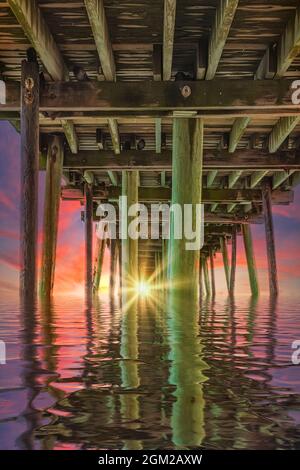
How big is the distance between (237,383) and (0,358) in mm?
1034

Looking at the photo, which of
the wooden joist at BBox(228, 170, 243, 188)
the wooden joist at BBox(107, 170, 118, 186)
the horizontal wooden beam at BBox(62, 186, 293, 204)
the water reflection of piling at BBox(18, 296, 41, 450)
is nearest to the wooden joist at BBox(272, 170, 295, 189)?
the horizontal wooden beam at BBox(62, 186, 293, 204)

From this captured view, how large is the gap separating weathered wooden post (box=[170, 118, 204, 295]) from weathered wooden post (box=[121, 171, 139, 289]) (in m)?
4.66

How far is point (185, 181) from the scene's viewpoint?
8117mm

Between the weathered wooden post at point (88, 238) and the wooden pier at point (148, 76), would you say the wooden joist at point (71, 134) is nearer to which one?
the wooden pier at point (148, 76)

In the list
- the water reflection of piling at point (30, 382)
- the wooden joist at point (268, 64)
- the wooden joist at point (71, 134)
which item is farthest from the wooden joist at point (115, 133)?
the water reflection of piling at point (30, 382)

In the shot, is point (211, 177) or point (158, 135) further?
point (211, 177)

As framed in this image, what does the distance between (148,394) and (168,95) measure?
21.8 ft

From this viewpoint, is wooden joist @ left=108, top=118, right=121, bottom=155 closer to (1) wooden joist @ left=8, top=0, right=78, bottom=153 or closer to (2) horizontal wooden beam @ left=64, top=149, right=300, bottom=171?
(2) horizontal wooden beam @ left=64, top=149, right=300, bottom=171

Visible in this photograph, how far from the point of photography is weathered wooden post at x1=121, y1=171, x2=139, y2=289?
1285 cm

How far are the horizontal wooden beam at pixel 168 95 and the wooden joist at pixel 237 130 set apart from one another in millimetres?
1383

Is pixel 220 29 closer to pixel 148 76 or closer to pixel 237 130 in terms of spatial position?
pixel 148 76

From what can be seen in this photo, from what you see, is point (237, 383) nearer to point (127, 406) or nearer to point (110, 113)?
point (127, 406)

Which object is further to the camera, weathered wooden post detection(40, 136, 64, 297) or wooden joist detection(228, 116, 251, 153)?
weathered wooden post detection(40, 136, 64, 297)

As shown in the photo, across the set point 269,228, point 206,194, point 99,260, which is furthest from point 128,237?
point 99,260
